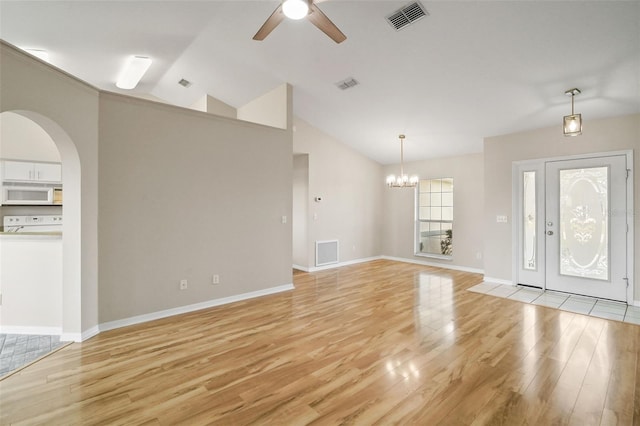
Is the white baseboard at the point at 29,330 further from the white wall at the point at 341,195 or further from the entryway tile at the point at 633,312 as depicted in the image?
the entryway tile at the point at 633,312

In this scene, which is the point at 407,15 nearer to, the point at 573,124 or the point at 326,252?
the point at 573,124

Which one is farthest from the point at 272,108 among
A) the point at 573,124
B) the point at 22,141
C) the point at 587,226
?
the point at 587,226

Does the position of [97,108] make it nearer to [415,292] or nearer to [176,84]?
[176,84]

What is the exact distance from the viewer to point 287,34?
371 centimetres

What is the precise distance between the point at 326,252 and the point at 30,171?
604 cm

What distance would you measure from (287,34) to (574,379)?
4632 millimetres

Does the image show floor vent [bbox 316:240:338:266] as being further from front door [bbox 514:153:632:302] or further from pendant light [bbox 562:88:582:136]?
pendant light [bbox 562:88:582:136]

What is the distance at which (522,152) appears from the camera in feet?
16.7

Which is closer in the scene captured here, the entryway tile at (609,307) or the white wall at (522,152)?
the entryway tile at (609,307)

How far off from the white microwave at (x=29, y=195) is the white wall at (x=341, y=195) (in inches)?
195

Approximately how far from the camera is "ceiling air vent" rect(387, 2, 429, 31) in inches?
118

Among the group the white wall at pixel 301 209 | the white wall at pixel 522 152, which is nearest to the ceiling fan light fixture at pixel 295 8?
the white wall at pixel 301 209

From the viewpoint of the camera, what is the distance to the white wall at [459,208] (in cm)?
636

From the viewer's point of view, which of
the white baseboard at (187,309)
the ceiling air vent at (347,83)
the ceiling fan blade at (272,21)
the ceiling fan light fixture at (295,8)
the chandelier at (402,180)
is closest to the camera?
the ceiling fan light fixture at (295,8)
